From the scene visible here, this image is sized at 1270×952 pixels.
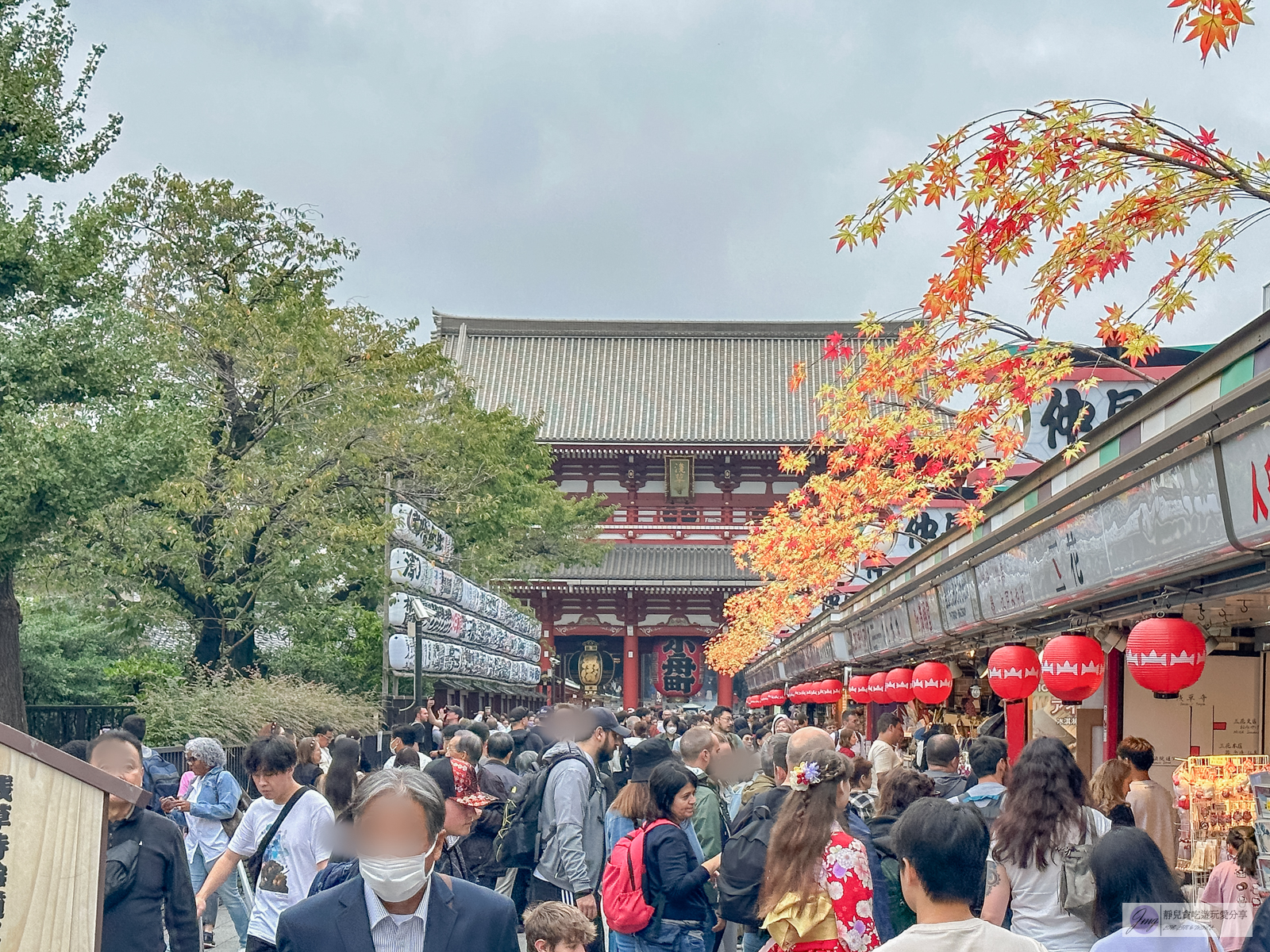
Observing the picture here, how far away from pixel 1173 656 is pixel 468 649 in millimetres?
17316

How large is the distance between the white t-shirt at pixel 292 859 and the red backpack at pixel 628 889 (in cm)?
130

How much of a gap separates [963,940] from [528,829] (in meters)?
5.18

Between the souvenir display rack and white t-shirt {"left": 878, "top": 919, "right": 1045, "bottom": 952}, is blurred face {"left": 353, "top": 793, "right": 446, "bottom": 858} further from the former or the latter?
the souvenir display rack

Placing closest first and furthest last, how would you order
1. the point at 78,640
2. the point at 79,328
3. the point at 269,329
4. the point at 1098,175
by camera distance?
1. the point at 1098,175
2. the point at 79,328
3. the point at 269,329
4. the point at 78,640

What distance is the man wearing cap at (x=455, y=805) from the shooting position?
6.25m

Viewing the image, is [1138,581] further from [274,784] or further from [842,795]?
[274,784]

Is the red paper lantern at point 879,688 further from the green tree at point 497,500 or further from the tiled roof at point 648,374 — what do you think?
the tiled roof at point 648,374

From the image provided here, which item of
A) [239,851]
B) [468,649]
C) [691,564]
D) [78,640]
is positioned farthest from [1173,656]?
[691,564]

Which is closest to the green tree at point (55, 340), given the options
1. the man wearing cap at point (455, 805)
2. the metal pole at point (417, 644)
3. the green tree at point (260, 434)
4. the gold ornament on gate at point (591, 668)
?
the green tree at point (260, 434)

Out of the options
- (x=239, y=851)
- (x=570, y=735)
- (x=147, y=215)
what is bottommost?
(x=239, y=851)

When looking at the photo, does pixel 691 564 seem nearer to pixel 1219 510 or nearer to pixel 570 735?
pixel 570 735

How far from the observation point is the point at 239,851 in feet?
21.8

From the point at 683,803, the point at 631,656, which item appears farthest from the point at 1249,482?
the point at 631,656

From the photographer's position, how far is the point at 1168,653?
7160 millimetres
